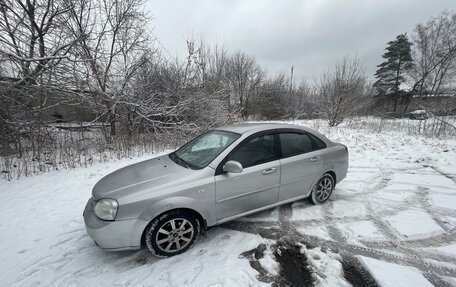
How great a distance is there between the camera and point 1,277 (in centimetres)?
229

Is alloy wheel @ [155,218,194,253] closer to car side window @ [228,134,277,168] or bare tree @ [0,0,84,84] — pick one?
car side window @ [228,134,277,168]

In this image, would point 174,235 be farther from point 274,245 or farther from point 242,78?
point 242,78

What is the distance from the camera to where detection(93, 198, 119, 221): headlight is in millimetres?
2320

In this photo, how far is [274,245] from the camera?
2.72 metres

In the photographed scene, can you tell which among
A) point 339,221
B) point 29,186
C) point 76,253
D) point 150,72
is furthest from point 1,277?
point 150,72

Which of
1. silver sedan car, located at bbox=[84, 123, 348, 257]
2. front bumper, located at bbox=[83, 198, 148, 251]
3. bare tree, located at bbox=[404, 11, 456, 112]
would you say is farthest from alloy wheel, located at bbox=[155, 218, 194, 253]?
bare tree, located at bbox=[404, 11, 456, 112]

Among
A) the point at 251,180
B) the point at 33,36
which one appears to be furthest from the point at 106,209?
the point at 33,36

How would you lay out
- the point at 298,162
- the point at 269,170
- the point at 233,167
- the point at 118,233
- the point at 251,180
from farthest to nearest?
1. the point at 298,162
2. the point at 269,170
3. the point at 251,180
4. the point at 233,167
5. the point at 118,233

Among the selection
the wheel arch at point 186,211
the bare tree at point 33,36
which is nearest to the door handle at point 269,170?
the wheel arch at point 186,211

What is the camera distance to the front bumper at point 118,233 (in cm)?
230

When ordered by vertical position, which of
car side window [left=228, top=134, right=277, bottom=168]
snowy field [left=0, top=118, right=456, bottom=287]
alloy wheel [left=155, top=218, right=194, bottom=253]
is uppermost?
car side window [left=228, top=134, right=277, bottom=168]

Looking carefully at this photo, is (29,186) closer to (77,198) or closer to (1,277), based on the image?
(77,198)

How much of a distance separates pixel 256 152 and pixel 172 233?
1548mm

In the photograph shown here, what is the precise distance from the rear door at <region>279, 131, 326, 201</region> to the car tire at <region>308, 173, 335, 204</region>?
20cm
